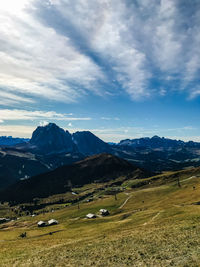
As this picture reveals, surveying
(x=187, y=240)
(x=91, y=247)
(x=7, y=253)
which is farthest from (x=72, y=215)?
(x=187, y=240)

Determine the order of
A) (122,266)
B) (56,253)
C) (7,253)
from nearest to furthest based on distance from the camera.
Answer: (122,266) < (56,253) < (7,253)

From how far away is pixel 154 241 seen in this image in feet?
138

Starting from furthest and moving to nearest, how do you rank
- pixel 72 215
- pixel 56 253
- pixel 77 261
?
Answer: pixel 72 215, pixel 56 253, pixel 77 261

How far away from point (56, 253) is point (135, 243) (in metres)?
18.5

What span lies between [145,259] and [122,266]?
428 centimetres

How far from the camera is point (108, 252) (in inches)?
1577

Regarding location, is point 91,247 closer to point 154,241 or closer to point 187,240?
point 154,241

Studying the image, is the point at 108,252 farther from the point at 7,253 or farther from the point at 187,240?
the point at 7,253

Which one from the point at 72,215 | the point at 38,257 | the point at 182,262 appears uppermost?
the point at 182,262

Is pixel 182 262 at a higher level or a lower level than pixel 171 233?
higher

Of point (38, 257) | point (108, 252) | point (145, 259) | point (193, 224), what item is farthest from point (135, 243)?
point (38, 257)

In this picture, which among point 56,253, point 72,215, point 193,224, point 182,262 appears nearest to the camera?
point 182,262

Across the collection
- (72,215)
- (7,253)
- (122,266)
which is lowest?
(72,215)

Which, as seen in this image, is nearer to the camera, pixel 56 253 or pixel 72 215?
pixel 56 253
